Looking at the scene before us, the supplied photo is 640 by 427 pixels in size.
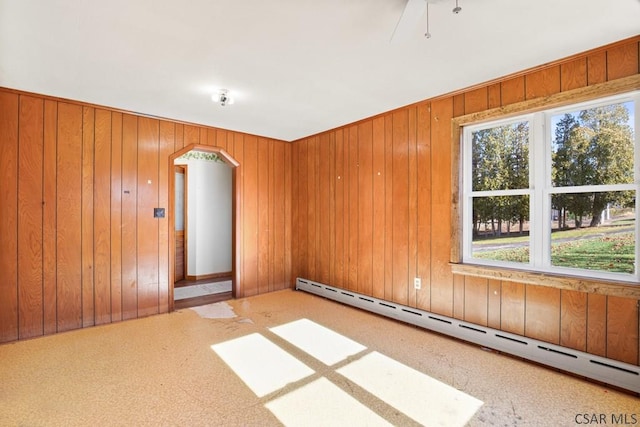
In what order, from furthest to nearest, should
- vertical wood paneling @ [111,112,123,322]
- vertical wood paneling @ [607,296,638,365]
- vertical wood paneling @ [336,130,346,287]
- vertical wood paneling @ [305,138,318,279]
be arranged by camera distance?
vertical wood paneling @ [305,138,318,279] < vertical wood paneling @ [336,130,346,287] < vertical wood paneling @ [111,112,123,322] < vertical wood paneling @ [607,296,638,365]

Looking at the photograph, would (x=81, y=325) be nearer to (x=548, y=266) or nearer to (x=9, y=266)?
(x=9, y=266)

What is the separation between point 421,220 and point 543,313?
1323 mm

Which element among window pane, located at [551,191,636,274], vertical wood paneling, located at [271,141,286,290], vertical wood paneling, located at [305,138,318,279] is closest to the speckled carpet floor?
window pane, located at [551,191,636,274]

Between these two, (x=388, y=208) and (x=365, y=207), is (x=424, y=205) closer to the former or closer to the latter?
(x=388, y=208)

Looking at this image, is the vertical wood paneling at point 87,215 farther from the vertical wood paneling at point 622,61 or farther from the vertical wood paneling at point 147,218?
the vertical wood paneling at point 622,61

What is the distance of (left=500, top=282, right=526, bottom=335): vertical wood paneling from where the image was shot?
2.62 meters

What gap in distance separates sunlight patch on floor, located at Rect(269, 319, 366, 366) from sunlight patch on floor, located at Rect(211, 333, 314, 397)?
0.66 ft

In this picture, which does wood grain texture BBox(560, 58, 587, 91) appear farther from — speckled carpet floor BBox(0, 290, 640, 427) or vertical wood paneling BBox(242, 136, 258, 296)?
vertical wood paneling BBox(242, 136, 258, 296)

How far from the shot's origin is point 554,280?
2.42 m

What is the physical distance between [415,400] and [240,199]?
11.3 ft

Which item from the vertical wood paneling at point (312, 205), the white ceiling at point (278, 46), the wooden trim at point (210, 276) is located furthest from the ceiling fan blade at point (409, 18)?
the wooden trim at point (210, 276)

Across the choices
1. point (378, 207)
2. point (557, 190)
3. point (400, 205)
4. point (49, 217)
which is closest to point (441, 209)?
point (400, 205)

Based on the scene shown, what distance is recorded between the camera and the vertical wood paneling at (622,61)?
84.3 inches

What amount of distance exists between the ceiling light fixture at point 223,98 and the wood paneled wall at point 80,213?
3.85 feet
